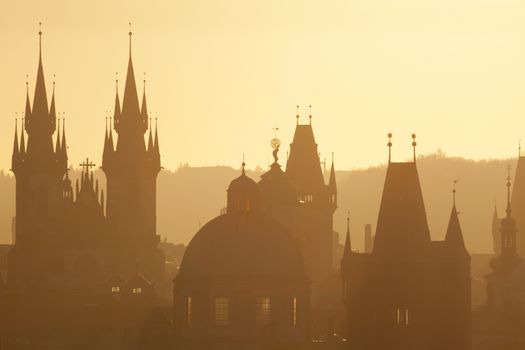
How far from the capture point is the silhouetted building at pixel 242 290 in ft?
517

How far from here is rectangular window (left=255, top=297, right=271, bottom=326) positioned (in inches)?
6230

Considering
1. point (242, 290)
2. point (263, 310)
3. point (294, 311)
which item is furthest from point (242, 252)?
point (294, 311)

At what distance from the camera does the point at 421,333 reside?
466 ft

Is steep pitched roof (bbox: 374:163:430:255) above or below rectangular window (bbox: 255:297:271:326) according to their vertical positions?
above

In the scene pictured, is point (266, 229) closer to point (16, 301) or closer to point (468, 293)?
point (468, 293)

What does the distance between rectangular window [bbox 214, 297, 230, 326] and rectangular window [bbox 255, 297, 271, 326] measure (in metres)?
1.76

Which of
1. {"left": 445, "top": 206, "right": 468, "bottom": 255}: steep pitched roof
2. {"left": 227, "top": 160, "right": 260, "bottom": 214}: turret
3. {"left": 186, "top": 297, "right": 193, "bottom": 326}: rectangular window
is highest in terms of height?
{"left": 227, "top": 160, "right": 260, "bottom": 214}: turret

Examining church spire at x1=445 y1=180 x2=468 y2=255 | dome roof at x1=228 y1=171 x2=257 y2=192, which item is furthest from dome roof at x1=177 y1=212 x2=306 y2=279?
church spire at x1=445 y1=180 x2=468 y2=255

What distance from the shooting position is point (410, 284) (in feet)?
468

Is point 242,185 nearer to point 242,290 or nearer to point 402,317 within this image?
point 242,290

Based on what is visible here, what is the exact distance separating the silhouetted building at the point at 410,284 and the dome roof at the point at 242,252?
648 inches

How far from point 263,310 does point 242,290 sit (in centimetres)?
175

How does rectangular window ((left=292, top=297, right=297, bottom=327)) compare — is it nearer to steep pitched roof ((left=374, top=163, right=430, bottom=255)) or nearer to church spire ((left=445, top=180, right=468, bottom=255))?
church spire ((left=445, top=180, right=468, bottom=255))

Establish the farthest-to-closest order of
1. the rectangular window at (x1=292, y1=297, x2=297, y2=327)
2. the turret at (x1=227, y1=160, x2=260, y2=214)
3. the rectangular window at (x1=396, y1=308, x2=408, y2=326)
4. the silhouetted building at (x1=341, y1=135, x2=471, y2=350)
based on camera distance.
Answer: the turret at (x1=227, y1=160, x2=260, y2=214) < the rectangular window at (x1=292, y1=297, x2=297, y2=327) < the rectangular window at (x1=396, y1=308, x2=408, y2=326) < the silhouetted building at (x1=341, y1=135, x2=471, y2=350)
